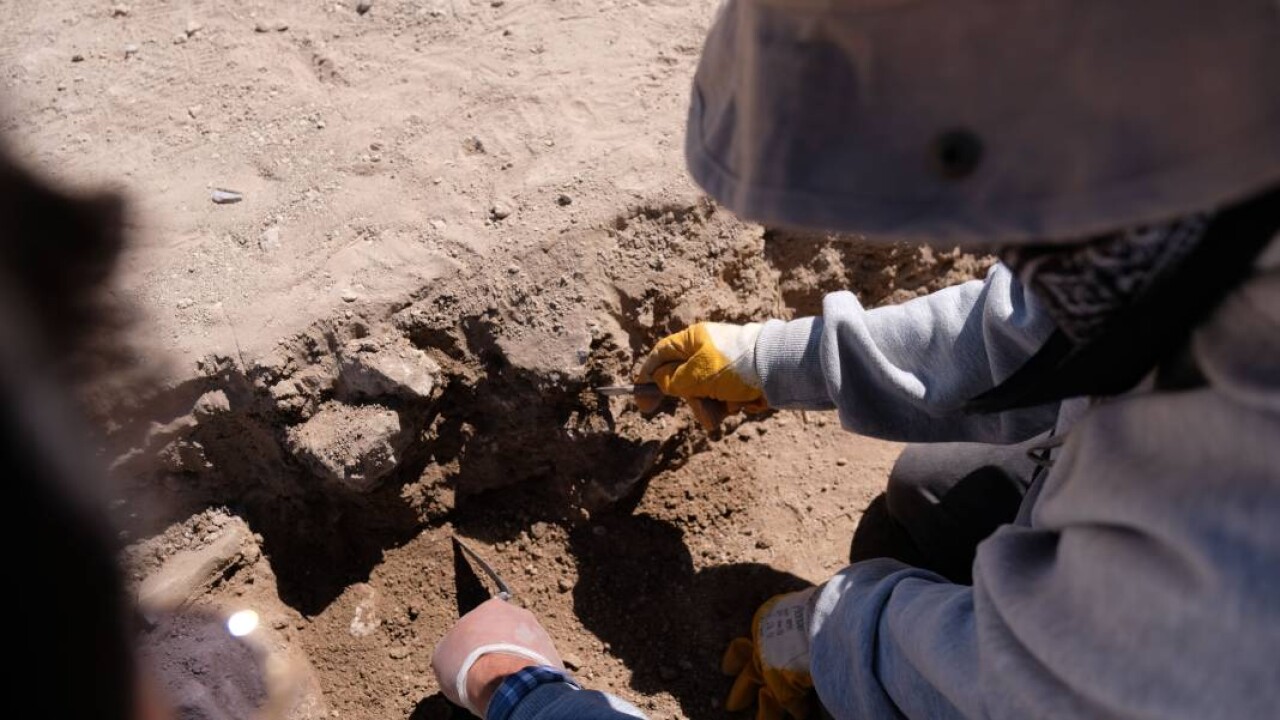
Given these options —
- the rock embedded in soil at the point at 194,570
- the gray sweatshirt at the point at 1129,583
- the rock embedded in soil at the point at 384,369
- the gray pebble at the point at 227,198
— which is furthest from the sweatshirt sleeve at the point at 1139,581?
the gray pebble at the point at 227,198

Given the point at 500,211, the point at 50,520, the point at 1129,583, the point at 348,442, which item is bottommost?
the point at 348,442

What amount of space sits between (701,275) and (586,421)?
1.28ft

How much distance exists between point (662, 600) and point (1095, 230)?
4.99 feet

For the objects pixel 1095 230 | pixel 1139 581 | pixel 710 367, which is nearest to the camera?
pixel 1095 230

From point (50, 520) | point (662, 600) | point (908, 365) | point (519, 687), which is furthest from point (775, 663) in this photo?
point (50, 520)

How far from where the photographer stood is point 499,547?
2.12m

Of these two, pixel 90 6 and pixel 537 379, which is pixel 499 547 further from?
pixel 90 6

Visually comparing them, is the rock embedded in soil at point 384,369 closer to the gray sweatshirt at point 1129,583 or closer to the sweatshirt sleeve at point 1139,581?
the gray sweatshirt at point 1129,583

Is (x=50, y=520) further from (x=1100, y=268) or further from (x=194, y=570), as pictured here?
(x=194, y=570)

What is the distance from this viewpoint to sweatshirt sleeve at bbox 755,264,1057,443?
1485 mm

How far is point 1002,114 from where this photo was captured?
2.37ft

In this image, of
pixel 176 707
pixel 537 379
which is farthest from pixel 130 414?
pixel 537 379

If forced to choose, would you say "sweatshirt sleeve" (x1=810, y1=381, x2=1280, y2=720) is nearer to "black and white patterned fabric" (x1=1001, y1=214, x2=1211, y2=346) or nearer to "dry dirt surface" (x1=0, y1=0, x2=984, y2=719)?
"black and white patterned fabric" (x1=1001, y1=214, x2=1211, y2=346)

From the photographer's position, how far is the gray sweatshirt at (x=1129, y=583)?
2.47ft
